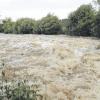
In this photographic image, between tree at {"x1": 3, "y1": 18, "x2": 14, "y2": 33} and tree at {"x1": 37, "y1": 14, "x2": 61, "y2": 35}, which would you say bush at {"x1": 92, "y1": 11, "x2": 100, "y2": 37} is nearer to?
tree at {"x1": 37, "y1": 14, "x2": 61, "y2": 35}

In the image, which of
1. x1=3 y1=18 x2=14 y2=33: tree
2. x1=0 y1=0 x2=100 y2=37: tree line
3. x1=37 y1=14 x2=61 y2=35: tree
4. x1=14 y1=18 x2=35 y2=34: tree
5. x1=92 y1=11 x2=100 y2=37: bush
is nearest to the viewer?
x1=92 y1=11 x2=100 y2=37: bush

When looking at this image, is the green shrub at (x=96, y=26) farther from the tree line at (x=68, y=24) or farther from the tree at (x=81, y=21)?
the tree at (x=81, y=21)

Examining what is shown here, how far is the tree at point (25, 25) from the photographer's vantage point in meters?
17.5

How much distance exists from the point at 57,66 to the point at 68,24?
23.9ft

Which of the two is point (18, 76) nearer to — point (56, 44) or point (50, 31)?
point (56, 44)

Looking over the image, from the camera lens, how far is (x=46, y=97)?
22.8 feet

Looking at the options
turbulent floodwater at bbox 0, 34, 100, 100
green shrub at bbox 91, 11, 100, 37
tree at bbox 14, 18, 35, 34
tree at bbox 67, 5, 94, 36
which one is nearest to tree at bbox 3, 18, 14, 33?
tree at bbox 14, 18, 35, 34

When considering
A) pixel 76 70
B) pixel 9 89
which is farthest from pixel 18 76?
pixel 9 89

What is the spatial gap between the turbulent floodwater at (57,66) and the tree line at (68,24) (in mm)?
3224

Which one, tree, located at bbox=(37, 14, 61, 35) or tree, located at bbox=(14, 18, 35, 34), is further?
tree, located at bbox=(14, 18, 35, 34)

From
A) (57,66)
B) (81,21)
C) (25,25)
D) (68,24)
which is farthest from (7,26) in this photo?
(57,66)

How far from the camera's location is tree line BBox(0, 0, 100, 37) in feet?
50.2

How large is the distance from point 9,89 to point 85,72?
353 centimetres

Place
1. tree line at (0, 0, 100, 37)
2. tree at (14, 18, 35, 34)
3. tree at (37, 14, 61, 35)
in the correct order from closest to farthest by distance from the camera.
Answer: tree line at (0, 0, 100, 37) < tree at (37, 14, 61, 35) < tree at (14, 18, 35, 34)
